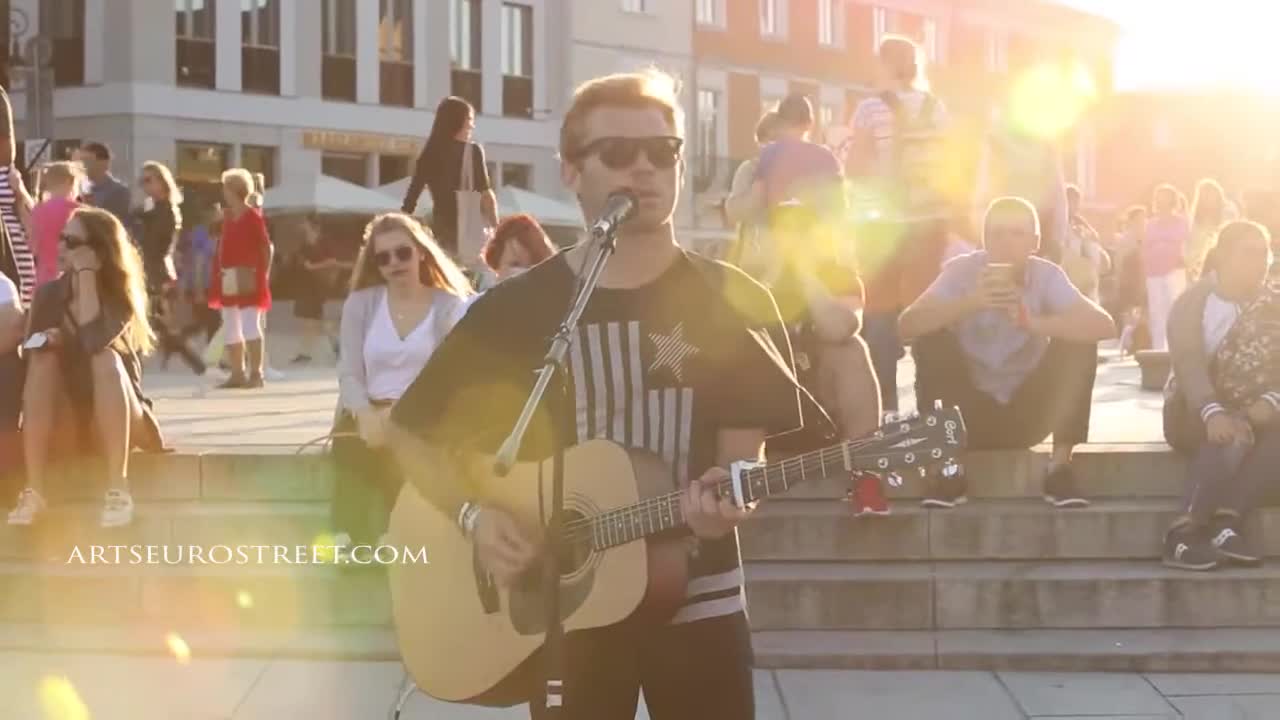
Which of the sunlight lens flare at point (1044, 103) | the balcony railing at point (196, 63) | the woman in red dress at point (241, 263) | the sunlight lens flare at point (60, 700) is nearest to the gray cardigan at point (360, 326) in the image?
the sunlight lens flare at point (60, 700)

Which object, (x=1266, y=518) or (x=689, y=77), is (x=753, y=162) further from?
(x=689, y=77)

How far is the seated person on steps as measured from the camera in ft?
22.0

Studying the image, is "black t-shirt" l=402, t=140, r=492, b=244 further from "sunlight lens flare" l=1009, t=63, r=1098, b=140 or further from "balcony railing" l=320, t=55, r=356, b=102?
"balcony railing" l=320, t=55, r=356, b=102

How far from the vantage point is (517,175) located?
1298 inches

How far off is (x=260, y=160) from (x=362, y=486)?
22.7 m

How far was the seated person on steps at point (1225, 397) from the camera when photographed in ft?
22.0

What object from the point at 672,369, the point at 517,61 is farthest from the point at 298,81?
the point at 672,369

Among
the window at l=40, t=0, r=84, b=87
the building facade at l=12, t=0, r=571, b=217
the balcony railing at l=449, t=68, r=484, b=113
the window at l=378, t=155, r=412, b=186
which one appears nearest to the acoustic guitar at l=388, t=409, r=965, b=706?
the building facade at l=12, t=0, r=571, b=217

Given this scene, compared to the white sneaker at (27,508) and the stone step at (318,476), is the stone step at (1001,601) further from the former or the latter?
the white sneaker at (27,508)

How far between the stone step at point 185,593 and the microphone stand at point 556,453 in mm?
3996

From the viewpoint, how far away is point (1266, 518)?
6898 millimetres

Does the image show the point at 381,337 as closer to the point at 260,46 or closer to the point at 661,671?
the point at 661,671

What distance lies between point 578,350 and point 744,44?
3584cm

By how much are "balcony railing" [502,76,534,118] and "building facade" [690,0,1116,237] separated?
463cm
